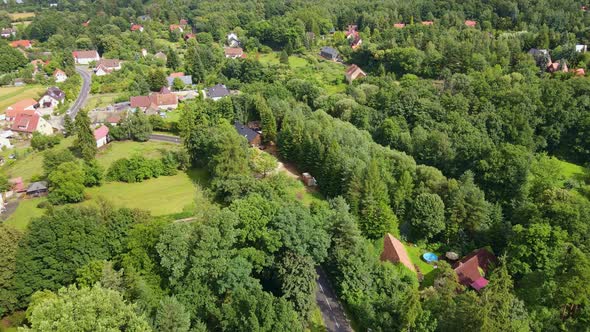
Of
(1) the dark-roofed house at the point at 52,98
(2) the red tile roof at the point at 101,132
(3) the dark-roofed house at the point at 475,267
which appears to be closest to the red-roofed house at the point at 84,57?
(1) the dark-roofed house at the point at 52,98

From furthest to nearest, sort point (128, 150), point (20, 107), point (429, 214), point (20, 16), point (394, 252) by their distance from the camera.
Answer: point (20, 16) → point (20, 107) → point (128, 150) → point (429, 214) → point (394, 252)

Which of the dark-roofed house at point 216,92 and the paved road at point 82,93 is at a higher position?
the dark-roofed house at point 216,92

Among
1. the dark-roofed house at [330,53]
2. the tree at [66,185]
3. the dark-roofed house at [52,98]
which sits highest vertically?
the tree at [66,185]

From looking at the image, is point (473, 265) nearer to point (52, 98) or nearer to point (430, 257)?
point (430, 257)

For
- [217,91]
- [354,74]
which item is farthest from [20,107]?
[354,74]

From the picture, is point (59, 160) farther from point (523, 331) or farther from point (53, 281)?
point (523, 331)

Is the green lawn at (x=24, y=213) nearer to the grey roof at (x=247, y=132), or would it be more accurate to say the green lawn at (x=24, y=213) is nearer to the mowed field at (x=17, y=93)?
the grey roof at (x=247, y=132)

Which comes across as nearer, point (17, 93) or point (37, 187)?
point (37, 187)
